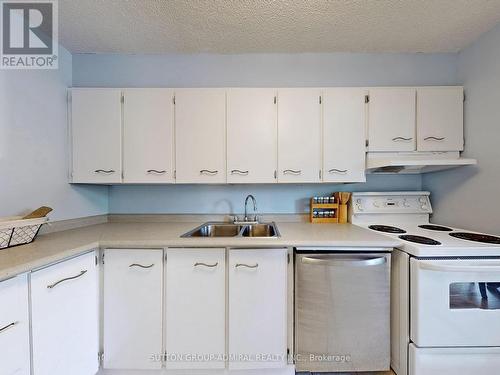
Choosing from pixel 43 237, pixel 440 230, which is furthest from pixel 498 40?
pixel 43 237

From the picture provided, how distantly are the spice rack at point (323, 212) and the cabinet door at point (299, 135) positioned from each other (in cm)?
32

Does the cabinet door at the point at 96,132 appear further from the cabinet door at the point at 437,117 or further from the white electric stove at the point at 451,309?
the cabinet door at the point at 437,117

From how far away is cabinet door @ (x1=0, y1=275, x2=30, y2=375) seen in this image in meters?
0.89

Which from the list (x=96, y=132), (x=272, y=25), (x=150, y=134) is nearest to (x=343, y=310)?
(x=150, y=134)

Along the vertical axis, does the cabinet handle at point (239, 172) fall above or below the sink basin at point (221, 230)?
above

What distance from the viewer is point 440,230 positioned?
170cm

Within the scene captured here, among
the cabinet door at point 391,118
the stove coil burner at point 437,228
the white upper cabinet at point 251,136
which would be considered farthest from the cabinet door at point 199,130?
the stove coil burner at point 437,228

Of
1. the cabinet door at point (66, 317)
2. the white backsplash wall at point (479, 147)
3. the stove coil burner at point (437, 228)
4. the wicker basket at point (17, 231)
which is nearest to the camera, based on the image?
the cabinet door at point (66, 317)

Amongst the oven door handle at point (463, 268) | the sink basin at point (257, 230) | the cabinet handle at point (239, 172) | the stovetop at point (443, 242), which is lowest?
the oven door handle at point (463, 268)

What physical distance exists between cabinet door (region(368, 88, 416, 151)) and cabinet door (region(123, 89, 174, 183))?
1.67m

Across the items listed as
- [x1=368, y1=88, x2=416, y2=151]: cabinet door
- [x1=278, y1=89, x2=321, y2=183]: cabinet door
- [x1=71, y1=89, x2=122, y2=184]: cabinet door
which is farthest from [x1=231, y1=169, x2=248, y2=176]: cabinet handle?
[x1=368, y1=88, x2=416, y2=151]: cabinet door

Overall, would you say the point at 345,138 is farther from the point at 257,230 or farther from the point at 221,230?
the point at 221,230

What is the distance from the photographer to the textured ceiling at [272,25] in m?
1.42

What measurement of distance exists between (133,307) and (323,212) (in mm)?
1650
